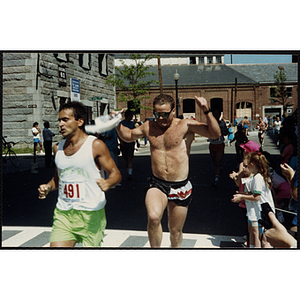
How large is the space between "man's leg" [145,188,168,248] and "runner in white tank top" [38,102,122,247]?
1.40 feet

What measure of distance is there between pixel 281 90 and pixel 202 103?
50.9 inches

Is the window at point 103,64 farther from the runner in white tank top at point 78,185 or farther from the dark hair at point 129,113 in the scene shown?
the runner in white tank top at point 78,185

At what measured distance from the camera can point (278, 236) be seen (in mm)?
3961

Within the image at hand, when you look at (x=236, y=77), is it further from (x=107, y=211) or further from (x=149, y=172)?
(x=107, y=211)

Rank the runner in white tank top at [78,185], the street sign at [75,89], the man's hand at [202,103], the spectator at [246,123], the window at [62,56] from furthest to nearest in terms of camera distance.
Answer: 1. the spectator at [246,123]
2. the window at [62,56]
3. the street sign at [75,89]
4. the man's hand at [202,103]
5. the runner in white tank top at [78,185]

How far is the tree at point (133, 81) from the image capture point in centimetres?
425

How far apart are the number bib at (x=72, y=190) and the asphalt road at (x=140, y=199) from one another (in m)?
0.37

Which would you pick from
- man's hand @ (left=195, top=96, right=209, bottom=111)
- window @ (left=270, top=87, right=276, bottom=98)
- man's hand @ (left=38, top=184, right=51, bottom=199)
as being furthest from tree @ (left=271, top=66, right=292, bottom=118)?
man's hand @ (left=38, top=184, right=51, bottom=199)

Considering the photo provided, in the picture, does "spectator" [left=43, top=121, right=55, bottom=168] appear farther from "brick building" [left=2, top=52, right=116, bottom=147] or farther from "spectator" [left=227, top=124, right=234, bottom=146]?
"spectator" [left=227, top=124, right=234, bottom=146]

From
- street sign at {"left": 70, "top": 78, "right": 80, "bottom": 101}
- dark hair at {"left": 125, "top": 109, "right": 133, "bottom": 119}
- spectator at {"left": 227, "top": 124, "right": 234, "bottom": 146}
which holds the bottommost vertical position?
spectator at {"left": 227, "top": 124, "right": 234, "bottom": 146}

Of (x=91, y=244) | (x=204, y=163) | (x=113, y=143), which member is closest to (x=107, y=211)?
(x=91, y=244)

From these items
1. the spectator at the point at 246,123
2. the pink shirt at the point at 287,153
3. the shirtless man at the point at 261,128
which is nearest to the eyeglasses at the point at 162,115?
the spectator at the point at 246,123

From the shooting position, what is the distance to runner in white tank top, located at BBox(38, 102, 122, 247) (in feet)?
11.6

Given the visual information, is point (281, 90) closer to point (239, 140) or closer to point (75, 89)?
point (239, 140)
